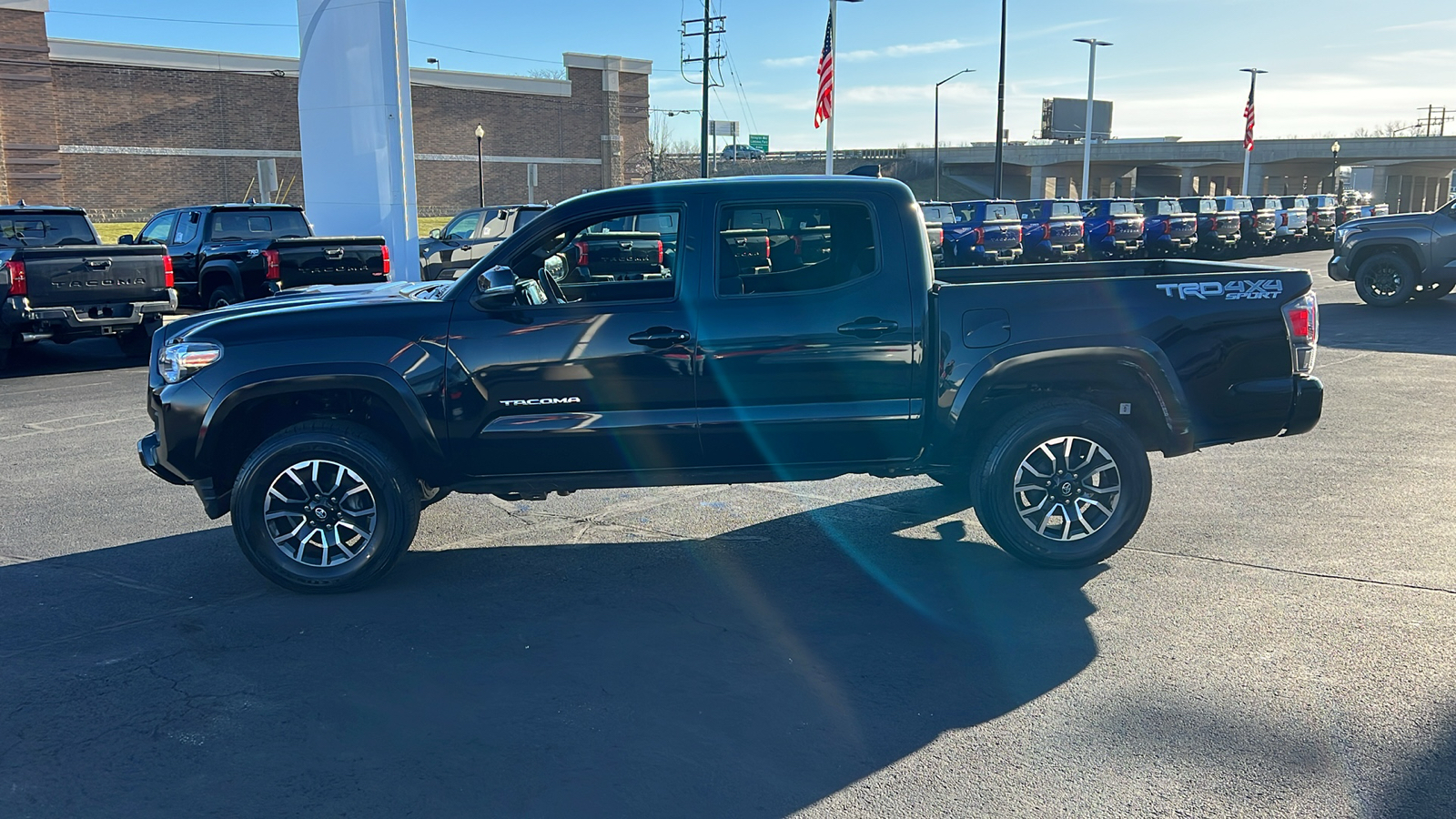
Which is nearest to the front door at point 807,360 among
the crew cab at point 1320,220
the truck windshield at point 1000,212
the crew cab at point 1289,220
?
the truck windshield at point 1000,212

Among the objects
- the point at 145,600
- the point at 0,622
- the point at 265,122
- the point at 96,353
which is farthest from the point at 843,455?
the point at 265,122

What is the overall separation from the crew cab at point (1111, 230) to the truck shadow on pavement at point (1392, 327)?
11671 millimetres

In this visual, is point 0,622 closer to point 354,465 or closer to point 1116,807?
point 354,465

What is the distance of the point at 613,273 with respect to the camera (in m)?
6.74

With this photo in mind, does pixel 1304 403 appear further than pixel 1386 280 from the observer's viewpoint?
No

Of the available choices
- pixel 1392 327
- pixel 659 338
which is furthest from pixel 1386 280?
pixel 659 338

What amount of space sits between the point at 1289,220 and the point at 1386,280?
21341 millimetres

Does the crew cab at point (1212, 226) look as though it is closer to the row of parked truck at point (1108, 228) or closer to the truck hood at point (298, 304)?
the row of parked truck at point (1108, 228)

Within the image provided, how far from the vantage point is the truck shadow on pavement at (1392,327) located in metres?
13.6

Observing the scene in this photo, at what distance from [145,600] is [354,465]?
1180 mm

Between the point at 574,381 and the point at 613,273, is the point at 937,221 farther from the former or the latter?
the point at 574,381

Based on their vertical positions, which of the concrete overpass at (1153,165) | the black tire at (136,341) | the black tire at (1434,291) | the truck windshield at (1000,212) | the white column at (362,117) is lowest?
the black tire at (136,341)

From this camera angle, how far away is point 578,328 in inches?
212

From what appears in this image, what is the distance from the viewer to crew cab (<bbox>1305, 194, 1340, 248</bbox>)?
38.6 meters
